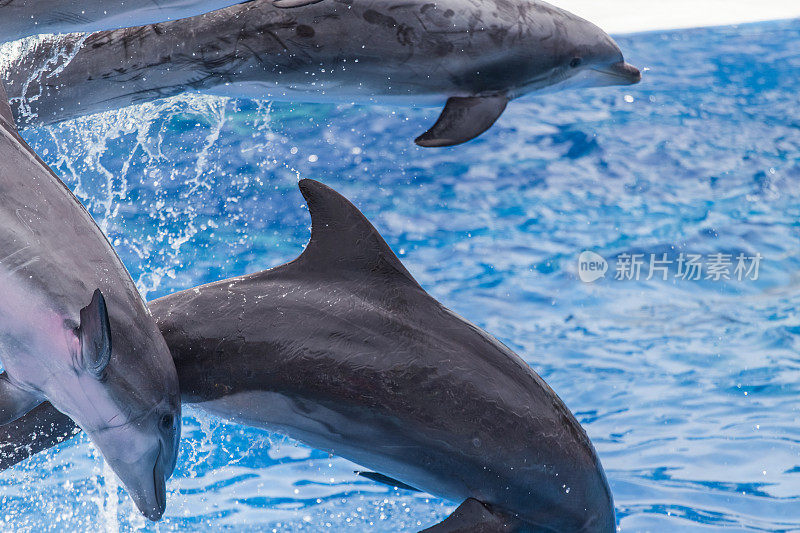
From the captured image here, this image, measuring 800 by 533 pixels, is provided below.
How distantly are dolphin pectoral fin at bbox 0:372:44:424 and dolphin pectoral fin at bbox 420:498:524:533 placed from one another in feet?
5.63

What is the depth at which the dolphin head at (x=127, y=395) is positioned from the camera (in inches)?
139

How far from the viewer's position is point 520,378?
429 cm

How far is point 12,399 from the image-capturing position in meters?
3.74

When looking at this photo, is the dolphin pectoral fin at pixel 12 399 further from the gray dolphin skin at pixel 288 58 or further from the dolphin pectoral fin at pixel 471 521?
the gray dolphin skin at pixel 288 58

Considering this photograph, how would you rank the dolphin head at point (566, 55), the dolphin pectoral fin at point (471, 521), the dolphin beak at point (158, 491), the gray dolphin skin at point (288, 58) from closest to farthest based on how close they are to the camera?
the dolphin beak at point (158, 491)
the dolphin pectoral fin at point (471, 521)
the gray dolphin skin at point (288, 58)
the dolphin head at point (566, 55)

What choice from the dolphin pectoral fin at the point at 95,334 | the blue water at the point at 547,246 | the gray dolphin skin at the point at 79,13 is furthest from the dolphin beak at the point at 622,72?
the dolphin pectoral fin at the point at 95,334

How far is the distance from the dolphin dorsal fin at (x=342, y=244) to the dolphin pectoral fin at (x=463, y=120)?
1.83 m

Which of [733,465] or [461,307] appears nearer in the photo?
[733,465]

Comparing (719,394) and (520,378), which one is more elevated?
(520,378)

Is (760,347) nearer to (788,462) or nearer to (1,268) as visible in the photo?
(788,462)

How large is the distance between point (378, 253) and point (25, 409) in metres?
1.59

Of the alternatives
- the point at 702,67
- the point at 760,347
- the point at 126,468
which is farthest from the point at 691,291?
the point at 126,468

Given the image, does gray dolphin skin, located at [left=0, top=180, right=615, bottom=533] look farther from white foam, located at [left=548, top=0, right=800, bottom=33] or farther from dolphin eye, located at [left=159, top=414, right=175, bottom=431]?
white foam, located at [left=548, top=0, right=800, bottom=33]

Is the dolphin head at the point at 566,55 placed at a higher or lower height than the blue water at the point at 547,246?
higher
